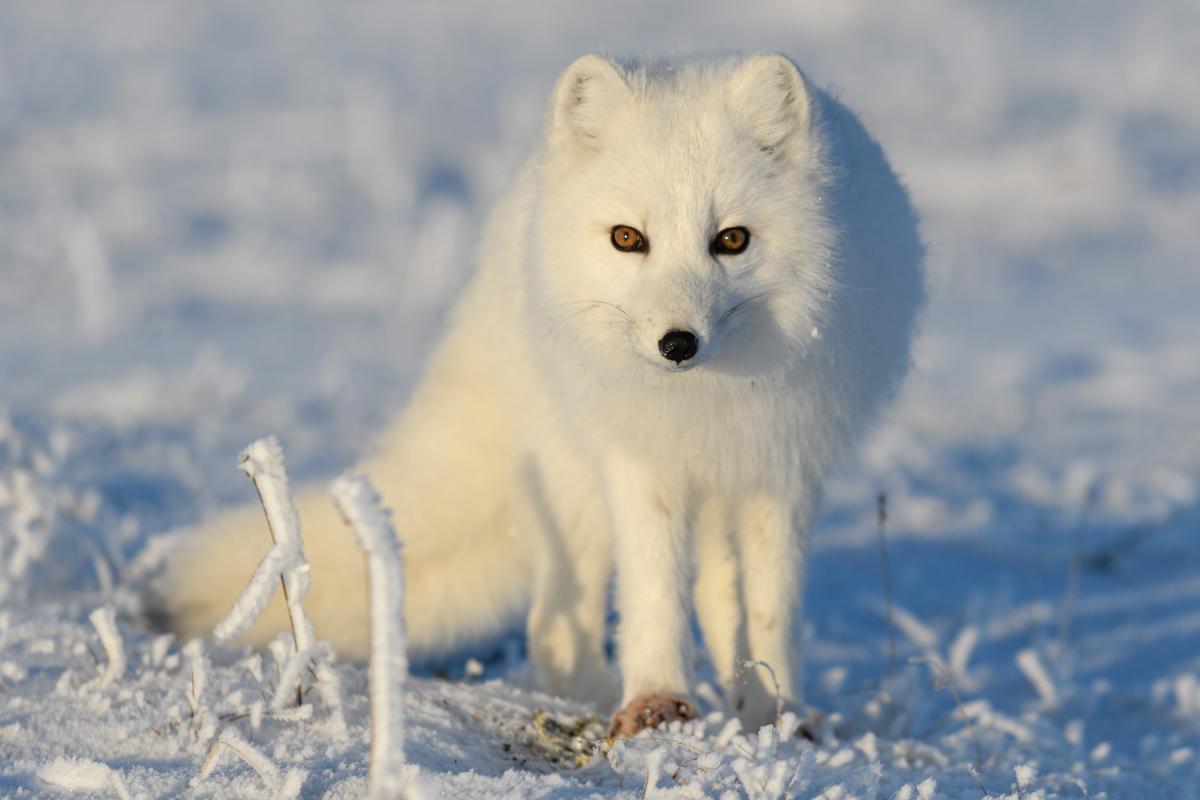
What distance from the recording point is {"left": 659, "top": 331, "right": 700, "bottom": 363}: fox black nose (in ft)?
8.03

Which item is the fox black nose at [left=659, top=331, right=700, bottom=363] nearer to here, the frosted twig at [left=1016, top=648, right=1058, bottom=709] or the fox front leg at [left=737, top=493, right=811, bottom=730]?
the fox front leg at [left=737, top=493, right=811, bottom=730]

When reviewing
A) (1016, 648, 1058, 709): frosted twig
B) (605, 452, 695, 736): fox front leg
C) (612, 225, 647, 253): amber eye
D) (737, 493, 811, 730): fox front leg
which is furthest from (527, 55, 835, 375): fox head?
(1016, 648, 1058, 709): frosted twig

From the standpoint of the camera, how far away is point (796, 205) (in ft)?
8.78

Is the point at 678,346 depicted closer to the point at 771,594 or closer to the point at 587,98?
the point at 587,98

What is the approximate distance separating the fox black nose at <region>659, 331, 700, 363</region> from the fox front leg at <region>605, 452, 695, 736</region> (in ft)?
1.82

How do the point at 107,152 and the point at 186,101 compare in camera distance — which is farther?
the point at 186,101

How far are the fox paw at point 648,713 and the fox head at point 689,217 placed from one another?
755 mm

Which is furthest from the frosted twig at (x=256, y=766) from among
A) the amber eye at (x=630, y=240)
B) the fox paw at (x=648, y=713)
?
the amber eye at (x=630, y=240)

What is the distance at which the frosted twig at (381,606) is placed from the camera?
166cm

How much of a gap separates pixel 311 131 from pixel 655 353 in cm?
963

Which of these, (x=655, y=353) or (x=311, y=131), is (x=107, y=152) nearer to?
(x=311, y=131)

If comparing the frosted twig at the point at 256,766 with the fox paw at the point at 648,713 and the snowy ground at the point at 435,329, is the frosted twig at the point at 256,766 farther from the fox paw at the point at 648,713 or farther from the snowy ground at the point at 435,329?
the fox paw at the point at 648,713

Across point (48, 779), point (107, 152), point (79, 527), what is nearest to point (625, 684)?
point (48, 779)

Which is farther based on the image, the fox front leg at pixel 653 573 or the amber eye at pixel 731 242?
the fox front leg at pixel 653 573
